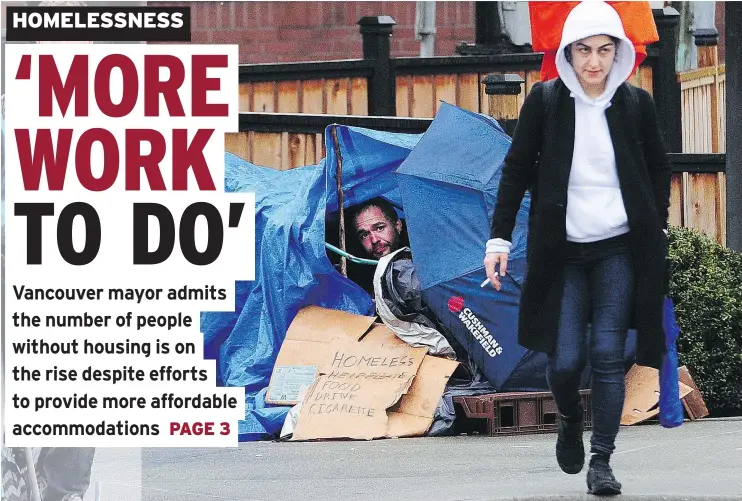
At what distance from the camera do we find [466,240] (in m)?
8.08

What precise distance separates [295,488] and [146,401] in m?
0.71

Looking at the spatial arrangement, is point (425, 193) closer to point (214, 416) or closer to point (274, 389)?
point (274, 389)

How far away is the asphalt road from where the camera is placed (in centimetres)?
583

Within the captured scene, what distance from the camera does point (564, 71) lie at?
5.51 meters

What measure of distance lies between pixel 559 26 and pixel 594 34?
3.41 ft

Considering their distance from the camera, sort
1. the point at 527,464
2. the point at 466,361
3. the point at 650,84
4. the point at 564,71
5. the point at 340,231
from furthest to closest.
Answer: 1. the point at 650,84
2. the point at 340,231
3. the point at 466,361
4. the point at 527,464
5. the point at 564,71

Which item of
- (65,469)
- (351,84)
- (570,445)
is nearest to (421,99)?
(351,84)

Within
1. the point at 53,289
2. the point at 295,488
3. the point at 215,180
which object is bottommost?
the point at 295,488

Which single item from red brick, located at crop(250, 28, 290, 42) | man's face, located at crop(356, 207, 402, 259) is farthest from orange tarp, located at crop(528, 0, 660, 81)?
red brick, located at crop(250, 28, 290, 42)

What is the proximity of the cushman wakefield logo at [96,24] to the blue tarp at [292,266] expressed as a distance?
112 inches

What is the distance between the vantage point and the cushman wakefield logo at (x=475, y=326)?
793 cm

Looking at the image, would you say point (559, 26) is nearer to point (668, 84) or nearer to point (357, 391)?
point (357, 391)

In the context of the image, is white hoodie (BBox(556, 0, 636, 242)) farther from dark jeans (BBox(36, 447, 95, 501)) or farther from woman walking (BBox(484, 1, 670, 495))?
dark jeans (BBox(36, 447, 95, 501))

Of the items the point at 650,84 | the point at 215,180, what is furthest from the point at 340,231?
the point at 650,84
